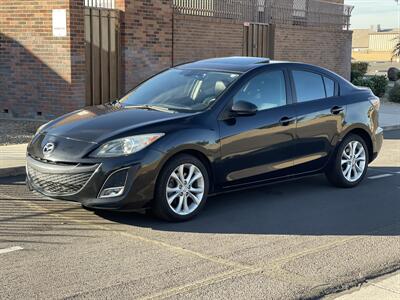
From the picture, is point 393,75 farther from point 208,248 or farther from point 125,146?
point 208,248

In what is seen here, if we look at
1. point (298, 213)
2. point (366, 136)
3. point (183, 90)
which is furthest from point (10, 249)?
point (366, 136)

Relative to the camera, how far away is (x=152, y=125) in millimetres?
5953

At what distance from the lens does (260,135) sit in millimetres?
6727

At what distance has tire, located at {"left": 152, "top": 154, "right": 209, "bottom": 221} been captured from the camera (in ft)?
19.3

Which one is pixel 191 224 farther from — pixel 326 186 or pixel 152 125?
pixel 326 186

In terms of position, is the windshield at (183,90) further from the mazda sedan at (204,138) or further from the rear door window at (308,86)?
the rear door window at (308,86)

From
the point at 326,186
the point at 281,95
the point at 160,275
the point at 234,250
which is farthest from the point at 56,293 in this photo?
the point at 326,186

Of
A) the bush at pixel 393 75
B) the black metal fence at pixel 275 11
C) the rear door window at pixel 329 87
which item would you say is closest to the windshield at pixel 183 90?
the rear door window at pixel 329 87

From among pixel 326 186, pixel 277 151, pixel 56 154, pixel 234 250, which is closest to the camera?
pixel 234 250

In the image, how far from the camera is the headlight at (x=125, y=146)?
569cm

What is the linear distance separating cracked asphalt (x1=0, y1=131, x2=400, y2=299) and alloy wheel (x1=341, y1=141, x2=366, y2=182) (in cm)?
52

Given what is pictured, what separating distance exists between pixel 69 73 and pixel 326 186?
21.7 ft

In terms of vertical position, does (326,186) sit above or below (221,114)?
below

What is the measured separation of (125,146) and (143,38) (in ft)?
28.4
